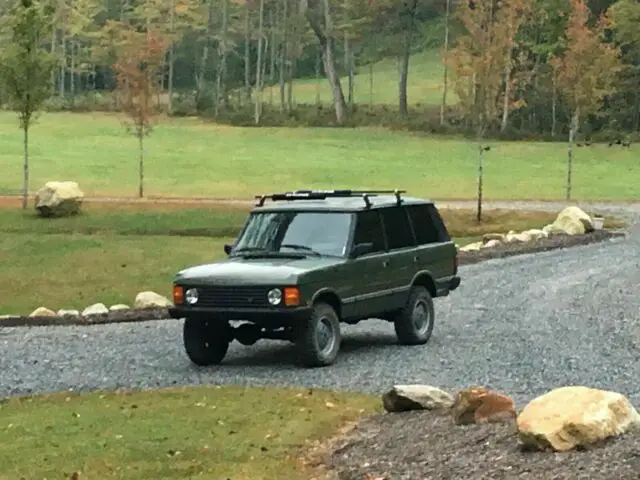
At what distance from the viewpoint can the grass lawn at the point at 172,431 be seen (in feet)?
28.8

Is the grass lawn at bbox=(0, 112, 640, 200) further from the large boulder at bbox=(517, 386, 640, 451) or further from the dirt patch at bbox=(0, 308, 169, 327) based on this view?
the large boulder at bbox=(517, 386, 640, 451)

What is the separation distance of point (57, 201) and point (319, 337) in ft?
75.2

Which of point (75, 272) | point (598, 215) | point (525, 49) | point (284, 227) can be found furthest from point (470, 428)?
point (525, 49)

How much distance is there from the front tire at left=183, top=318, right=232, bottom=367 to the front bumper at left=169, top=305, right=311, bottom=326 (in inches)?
12.5

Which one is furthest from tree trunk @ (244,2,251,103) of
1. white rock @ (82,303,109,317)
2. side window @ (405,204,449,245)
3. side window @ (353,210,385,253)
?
side window @ (353,210,385,253)

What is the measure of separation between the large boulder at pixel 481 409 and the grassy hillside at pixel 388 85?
3774 inches

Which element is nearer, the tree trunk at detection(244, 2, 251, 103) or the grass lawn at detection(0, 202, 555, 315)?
the grass lawn at detection(0, 202, 555, 315)

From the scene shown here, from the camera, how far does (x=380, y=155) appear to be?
2470 inches

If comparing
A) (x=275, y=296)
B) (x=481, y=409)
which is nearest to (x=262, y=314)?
(x=275, y=296)

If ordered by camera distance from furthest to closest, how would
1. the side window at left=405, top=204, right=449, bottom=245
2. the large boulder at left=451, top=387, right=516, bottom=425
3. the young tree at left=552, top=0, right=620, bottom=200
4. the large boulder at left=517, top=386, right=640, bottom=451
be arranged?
1. the young tree at left=552, top=0, right=620, bottom=200
2. the side window at left=405, top=204, right=449, bottom=245
3. the large boulder at left=451, top=387, right=516, bottom=425
4. the large boulder at left=517, top=386, right=640, bottom=451

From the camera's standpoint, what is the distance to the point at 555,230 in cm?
3241

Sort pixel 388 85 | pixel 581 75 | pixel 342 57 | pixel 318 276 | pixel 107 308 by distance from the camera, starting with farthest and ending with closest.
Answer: pixel 342 57 → pixel 388 85 → pixel 581 75 → pixel 107 308 → pixel 318 276

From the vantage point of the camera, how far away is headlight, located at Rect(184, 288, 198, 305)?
13820 mm

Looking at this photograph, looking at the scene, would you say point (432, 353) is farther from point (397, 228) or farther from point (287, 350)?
point (287, 350)
